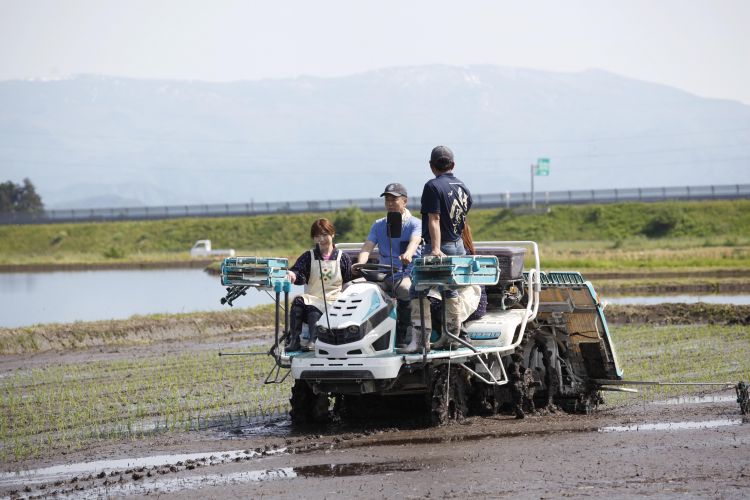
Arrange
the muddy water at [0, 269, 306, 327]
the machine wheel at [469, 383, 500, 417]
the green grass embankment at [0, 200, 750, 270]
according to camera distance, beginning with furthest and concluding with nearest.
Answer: the green grass embankment at [0, 200, 750, 270], the muddy water at [0, 269, 306, 327], the machine wheel at [469, 383, 500, 417]

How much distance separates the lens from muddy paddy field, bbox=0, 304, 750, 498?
9211 mm

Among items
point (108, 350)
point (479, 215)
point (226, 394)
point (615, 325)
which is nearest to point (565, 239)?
point (479, 215)

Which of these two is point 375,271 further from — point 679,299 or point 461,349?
point 679,299

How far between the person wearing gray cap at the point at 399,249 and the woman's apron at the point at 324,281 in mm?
279

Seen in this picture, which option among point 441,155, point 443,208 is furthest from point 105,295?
point 443,208

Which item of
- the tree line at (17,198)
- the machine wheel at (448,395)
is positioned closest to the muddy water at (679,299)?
the machine wheel at (448,395)

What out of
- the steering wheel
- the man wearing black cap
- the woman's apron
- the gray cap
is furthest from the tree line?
the man wearing black cap

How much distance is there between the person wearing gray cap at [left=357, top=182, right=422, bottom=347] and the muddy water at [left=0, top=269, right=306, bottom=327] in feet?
53.0

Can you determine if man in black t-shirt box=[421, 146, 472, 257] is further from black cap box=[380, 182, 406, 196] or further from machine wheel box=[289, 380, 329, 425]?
machine wheel box=[289, 380, 329, 425]

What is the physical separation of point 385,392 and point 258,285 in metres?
1.75

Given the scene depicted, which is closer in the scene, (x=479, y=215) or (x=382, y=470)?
(x=382, y=470)

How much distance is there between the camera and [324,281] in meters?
12.6

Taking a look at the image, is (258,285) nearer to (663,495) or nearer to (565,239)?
(663,495)

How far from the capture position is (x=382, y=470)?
32.2ft
